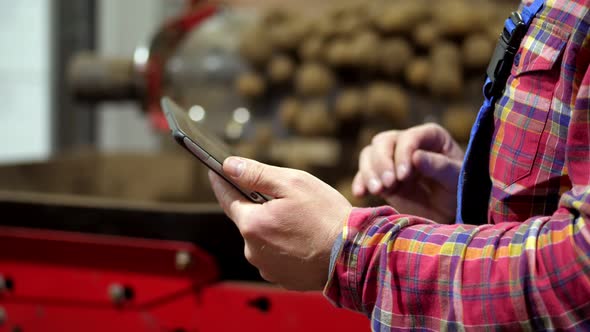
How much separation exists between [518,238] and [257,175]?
0.56 feet

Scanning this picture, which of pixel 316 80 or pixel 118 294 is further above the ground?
pixel 316 80

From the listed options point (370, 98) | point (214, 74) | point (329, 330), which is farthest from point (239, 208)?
point (214, 74)

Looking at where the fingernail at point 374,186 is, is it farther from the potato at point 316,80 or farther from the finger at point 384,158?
the potato at point 316,80

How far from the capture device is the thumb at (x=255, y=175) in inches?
18.5

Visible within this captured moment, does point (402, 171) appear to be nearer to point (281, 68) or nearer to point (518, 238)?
point (518, 238)

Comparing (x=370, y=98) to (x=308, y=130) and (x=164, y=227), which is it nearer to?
(x=308, y=130)

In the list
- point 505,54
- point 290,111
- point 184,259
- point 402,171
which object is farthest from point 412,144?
point 290,111

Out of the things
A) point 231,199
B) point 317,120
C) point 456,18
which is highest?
point 456,18

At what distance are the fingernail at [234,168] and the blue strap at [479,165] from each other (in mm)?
186

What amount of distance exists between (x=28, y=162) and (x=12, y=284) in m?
0.39

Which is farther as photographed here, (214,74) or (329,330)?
(214,74)

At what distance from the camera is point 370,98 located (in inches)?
49.5

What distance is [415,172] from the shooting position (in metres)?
0.65

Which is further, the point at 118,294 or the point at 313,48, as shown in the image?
the point at 313,48
